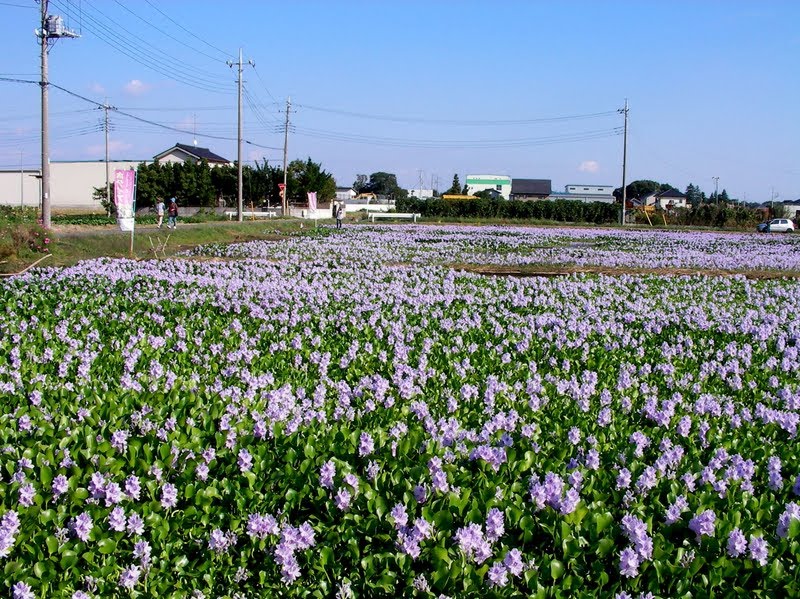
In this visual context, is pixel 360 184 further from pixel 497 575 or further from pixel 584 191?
pixel 497 575

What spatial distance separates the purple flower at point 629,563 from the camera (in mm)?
2746

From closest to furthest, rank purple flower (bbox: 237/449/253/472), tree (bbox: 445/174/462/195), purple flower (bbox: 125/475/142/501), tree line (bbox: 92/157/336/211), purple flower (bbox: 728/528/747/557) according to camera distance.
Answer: purple flower (bbox: 728/528/747/557) < purple flower (bbox: 125/475/142/501) < purple flower (bbox: 237/449/253/472) < tree line (bbox: 92/157/336/211) < tree (bbox: 445/174/462/195)

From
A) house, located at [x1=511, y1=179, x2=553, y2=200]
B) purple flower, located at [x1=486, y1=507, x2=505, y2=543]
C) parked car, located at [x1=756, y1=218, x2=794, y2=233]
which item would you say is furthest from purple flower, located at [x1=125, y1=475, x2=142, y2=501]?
house, located at [x1=511, y1=179, x2=553, y2=200]

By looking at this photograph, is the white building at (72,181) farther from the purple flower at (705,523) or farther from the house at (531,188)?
the purple flower at (705,523)

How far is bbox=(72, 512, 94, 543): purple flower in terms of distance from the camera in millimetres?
2973

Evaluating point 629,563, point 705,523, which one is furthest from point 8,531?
point 705,523

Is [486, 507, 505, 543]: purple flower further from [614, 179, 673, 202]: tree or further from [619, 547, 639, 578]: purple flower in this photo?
[614, 179, 673, 202]: tree

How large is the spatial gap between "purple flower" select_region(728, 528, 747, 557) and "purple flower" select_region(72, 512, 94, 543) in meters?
2.46

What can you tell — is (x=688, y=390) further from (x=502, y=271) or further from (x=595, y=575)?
(x=502, y=271)

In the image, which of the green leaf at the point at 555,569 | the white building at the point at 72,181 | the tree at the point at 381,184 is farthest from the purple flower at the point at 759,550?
the tree at the point at 381,184

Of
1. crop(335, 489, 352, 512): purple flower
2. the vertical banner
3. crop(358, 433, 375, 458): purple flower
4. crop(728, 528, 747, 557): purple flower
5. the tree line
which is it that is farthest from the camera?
the tree line

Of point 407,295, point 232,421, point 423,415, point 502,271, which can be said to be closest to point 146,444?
point 232,421

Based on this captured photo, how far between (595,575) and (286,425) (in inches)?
79.0

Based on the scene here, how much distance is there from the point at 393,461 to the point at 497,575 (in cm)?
108
